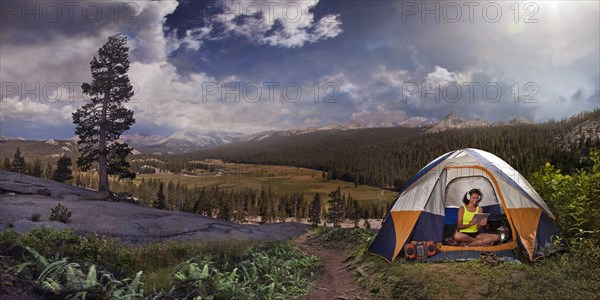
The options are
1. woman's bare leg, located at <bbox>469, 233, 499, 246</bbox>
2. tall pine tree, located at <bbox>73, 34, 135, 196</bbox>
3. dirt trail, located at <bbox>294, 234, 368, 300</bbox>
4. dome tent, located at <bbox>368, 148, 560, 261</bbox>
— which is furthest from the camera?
tall pine tree, located at <bbox>73, 34, 135, 196</bbox>

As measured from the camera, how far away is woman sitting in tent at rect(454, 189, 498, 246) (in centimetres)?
1197

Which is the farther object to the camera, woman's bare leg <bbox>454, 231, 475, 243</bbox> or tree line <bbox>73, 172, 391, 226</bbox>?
tree line <bbox>73, 172, 391, 226</bbox>

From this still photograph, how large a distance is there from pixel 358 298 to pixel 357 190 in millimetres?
146211

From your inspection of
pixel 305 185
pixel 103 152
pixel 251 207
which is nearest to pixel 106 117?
pixel 103 152

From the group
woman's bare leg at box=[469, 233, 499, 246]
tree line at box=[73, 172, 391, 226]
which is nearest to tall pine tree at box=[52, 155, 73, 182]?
tree line at box=[73, 172, 391, 226]

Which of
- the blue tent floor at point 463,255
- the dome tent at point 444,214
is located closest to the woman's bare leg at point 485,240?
the dome tent at point 444,214

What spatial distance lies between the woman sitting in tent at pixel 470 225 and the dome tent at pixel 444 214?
1.50ft

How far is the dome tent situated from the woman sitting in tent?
0.46 meters

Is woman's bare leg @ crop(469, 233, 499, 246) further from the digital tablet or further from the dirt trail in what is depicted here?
the dirt trail

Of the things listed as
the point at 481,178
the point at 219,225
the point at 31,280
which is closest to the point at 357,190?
the point at 219,225

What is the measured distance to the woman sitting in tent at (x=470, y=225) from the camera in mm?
11969

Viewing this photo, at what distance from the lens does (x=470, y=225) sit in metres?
12.8

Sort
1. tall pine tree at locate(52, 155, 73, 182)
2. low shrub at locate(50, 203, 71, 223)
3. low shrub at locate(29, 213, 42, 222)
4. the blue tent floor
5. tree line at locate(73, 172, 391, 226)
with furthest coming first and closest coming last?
1. tree line at locate(73, 172, 391, 226)
2. tall pine tree at locate(52, 155, 73, 182)
3. low shrub at locate(50, 203, 71, 223)
4. low shrub at locate(29, 213, 42, 222)
5. the blue tent floor

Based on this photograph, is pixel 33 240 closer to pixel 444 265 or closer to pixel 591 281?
pixel 444 265
